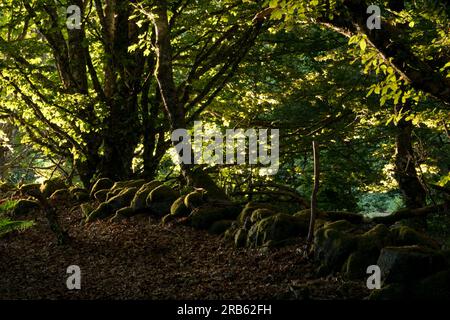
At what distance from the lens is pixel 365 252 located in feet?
22.5

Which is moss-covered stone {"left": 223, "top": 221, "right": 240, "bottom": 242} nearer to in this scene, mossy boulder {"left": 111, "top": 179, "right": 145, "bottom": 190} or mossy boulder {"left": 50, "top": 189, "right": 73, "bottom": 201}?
mossy boulder {"left": 111, "top": 179, "right": 145, "bottom": 190}

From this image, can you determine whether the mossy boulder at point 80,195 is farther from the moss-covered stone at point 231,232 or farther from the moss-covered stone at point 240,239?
the moss-covered stone at point 240,239

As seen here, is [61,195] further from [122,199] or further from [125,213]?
[125,213]

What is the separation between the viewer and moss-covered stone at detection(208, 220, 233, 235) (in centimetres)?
1029

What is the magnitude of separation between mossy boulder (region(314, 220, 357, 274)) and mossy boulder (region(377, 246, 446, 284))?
0.90m

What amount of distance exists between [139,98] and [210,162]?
426 centimetres

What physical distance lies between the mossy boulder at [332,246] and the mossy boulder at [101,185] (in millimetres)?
8377

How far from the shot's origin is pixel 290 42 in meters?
14.3

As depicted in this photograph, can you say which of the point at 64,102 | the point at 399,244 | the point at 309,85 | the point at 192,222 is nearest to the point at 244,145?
the point at 309,85

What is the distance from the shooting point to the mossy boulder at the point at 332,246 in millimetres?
7086

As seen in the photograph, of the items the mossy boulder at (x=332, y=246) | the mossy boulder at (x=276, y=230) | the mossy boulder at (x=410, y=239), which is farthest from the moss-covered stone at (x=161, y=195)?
the mossy boulder at (x=410, y=239)
